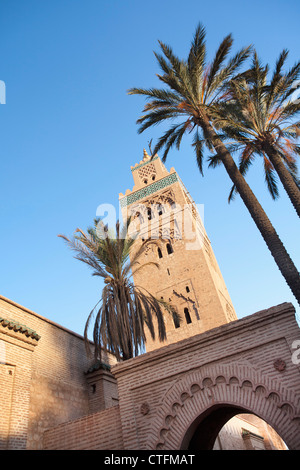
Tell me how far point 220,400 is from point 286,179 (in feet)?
17.1

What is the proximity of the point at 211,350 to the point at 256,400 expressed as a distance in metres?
1.12

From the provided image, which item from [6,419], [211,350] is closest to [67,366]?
[6,419]

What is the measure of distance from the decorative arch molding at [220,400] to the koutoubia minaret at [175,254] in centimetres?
1152

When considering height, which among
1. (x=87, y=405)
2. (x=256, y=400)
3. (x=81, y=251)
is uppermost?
(x=81, y=251)

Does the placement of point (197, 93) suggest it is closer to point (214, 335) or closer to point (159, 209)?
point (214, 335)

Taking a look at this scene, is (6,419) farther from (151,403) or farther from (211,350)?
(211,350)

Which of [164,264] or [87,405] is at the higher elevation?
[164,264]

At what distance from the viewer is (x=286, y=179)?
8547 mm

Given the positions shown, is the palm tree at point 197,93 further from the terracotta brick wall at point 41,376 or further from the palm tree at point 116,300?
the terracotta brick wall at point 41,376

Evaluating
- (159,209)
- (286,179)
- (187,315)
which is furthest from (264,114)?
(159,209)

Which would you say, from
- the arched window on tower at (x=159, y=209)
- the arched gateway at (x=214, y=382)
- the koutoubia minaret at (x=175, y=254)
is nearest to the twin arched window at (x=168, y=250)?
the koutoubia minaret at (x=175, y=254)

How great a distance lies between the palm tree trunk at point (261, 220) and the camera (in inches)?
283

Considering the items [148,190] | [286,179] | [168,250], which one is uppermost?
[148,190]

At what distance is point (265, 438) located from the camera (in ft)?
56.0
